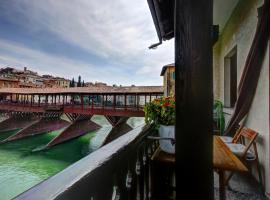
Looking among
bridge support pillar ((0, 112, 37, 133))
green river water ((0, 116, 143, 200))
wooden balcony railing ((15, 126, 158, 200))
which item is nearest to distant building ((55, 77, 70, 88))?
bridge support pillar ((0, 112, 37, 133))

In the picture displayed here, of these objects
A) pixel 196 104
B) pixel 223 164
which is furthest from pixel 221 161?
pixel 196 104

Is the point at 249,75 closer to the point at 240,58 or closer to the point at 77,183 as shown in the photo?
the point at 240,58

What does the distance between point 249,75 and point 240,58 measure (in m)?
1.07

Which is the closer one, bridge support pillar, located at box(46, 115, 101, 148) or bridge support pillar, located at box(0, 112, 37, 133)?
bridge support pillar, located at box(46, 115, 101, 148)

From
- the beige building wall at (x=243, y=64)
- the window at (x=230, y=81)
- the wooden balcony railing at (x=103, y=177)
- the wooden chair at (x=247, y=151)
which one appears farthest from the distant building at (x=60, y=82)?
the wooden balcony railing at (x=103, y=177)

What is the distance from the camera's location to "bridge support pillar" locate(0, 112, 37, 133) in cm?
2080

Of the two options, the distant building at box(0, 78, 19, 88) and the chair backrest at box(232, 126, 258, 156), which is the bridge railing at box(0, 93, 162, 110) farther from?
the distant building at box(0, 78, 19, 88)

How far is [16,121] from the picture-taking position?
22.6 m

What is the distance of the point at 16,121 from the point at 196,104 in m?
26.1

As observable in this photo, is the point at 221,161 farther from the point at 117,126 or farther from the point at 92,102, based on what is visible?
the point at 92,102

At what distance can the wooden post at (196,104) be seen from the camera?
2.54 ft

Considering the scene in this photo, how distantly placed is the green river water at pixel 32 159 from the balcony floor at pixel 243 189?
9.20m

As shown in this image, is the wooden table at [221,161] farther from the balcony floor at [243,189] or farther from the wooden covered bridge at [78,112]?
the wooden covered bridge at [78,112]

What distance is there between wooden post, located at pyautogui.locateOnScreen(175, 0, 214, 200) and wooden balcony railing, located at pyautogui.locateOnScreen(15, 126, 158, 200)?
0.31 meters
